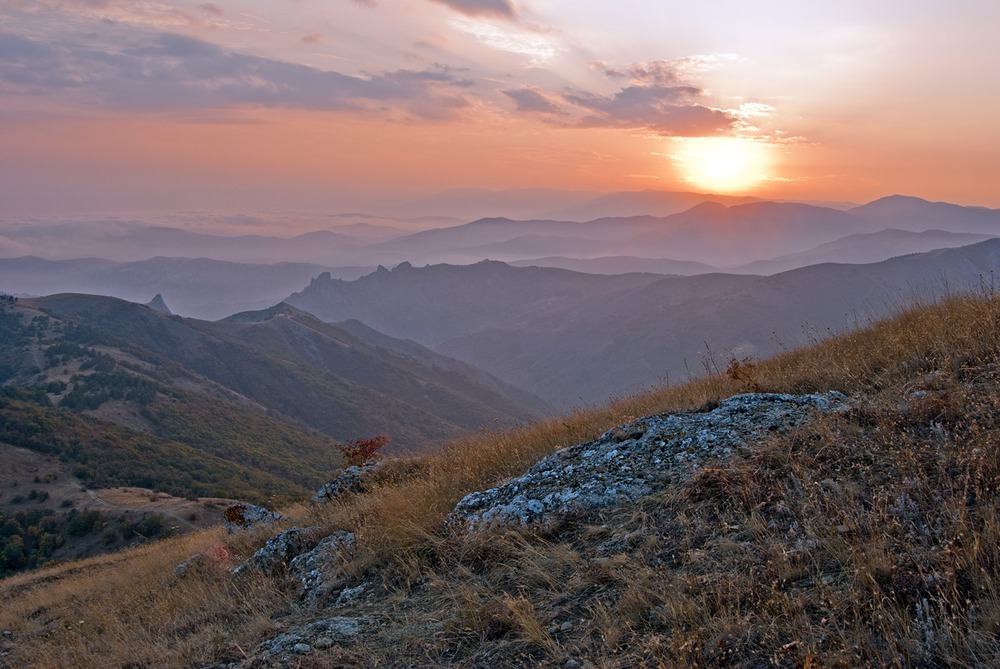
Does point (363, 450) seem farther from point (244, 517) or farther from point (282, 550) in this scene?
point (282, 550)

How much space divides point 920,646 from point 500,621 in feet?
8.58

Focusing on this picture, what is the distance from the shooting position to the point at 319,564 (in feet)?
22.0

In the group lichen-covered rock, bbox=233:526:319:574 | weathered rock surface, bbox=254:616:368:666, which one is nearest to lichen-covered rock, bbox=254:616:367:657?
weathered rock surface, bbox=254:616:368:666

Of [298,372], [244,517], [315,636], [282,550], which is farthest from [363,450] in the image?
[298,372]

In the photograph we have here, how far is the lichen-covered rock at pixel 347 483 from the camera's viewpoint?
10.4 metres

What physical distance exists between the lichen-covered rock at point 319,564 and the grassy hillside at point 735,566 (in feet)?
0.62

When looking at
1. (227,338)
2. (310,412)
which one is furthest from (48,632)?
(227,338)

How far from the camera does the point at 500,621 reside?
13.9ft

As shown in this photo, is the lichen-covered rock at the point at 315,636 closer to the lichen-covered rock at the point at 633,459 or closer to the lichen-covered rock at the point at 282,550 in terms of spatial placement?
the lichen-covered rock at the point at 633,459

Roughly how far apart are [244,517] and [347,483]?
3.18 m

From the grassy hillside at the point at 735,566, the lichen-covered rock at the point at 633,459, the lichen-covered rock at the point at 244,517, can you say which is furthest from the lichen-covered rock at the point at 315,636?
the lichen-covered rock at the point at 244,517

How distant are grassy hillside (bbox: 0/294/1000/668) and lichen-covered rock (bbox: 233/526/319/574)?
32 cm

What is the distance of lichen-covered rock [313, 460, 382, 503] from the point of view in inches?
409

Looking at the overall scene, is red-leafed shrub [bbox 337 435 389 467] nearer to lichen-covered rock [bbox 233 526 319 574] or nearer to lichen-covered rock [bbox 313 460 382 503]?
lichen-covered rock [bbox 313 460 382 503]
